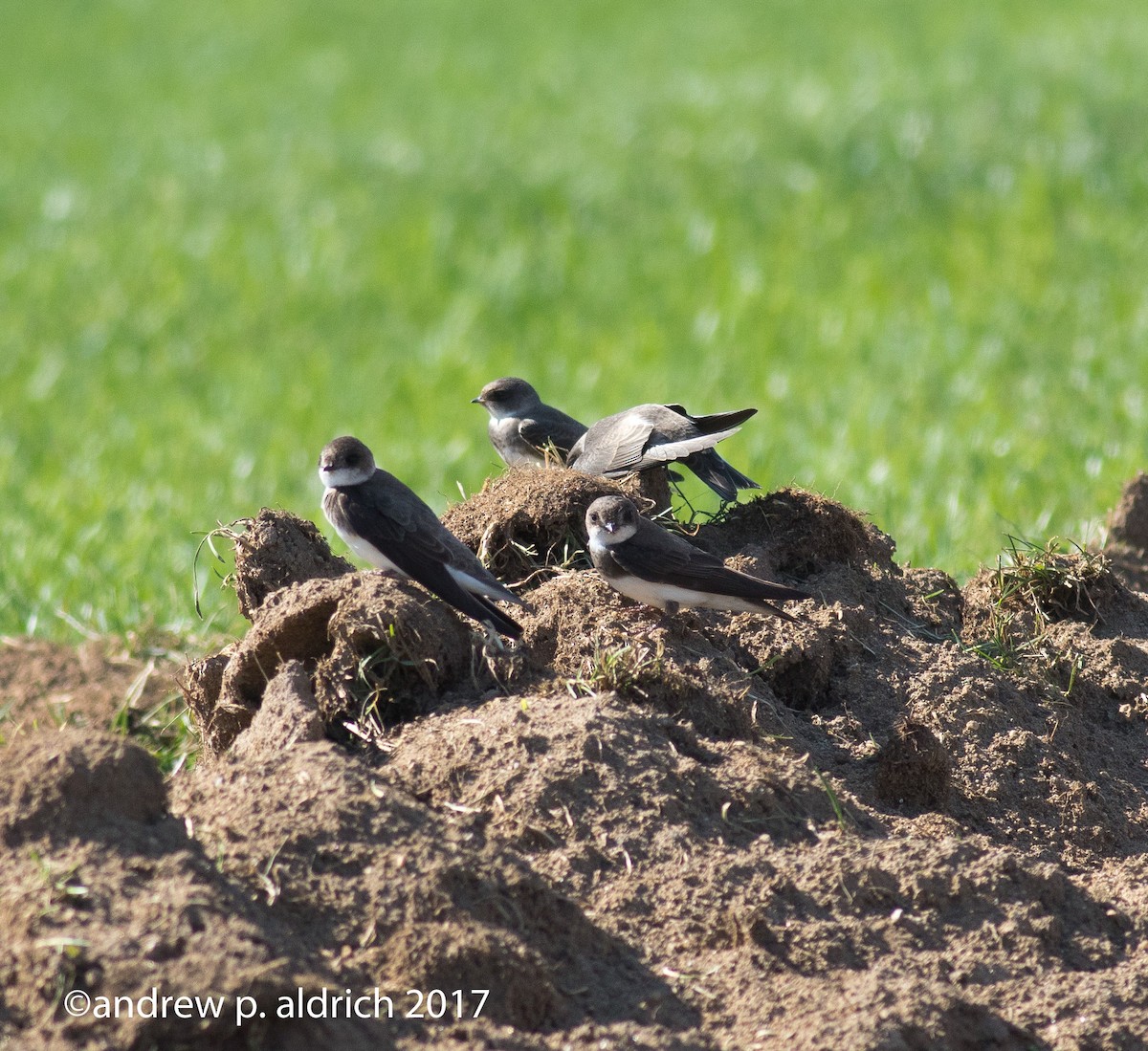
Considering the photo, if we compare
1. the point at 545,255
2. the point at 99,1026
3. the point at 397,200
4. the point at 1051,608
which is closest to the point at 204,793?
the point at 99,1026

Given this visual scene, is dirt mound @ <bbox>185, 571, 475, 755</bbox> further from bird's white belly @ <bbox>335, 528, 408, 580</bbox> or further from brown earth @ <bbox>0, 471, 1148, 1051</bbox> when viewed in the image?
bird's white belly @ <bbox>335, 528, 408, 580</bbox>

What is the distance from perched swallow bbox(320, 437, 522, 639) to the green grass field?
2499mm

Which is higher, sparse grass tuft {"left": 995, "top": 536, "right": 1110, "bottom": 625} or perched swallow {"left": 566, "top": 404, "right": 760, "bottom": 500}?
perched swallow {"left": 566, "top": 404, "right": 760, "bottom": 500}

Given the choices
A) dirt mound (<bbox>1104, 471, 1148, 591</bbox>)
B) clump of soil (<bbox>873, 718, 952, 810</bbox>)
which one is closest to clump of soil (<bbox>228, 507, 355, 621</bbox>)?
clump of soil (<bbox>873, 718, 952, 810</bbox>)

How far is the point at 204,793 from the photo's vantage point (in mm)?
3934

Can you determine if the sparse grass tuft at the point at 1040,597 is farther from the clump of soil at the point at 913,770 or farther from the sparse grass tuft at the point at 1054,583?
the clump of soil at the point at 913,770

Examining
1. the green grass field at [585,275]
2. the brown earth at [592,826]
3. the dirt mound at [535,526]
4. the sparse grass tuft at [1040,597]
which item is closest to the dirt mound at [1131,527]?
the green grass field at [585,275]

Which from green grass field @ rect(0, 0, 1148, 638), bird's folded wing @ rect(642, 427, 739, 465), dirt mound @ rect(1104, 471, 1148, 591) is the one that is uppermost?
green grass field @ rect(0, 0, 1148, 638)

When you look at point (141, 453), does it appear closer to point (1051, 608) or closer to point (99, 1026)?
point (1051, 608)

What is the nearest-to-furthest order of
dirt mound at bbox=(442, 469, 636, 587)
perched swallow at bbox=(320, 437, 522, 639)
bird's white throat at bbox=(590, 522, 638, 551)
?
perched swallow at bbox=(320, 437, 522, 639)
bird's white throat at bbox=(590, 522, 638, 551)
dirt mound at bbox=(442, 469, 636, 587)

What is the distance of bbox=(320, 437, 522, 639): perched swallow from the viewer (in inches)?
175

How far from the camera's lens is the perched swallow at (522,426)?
6.77m

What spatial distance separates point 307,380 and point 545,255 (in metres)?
4.10

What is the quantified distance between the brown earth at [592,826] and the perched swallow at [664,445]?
0.42 metres
